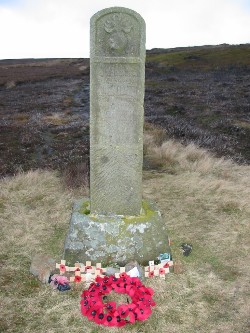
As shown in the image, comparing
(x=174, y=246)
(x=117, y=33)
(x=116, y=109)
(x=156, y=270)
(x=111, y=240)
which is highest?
(x=117, y=33)

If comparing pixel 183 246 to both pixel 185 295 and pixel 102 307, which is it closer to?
pixel 185 295

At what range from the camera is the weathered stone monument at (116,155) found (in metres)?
5.69

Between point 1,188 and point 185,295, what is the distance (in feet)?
21.3

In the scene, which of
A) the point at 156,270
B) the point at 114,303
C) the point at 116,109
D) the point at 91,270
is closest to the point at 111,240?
the point at 91,270

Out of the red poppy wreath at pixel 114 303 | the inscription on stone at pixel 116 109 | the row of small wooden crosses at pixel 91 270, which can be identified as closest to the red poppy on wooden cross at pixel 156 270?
the row of small wooden crosses at pixel 91 270

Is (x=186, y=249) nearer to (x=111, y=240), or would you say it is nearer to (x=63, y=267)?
(x=111, y=240)

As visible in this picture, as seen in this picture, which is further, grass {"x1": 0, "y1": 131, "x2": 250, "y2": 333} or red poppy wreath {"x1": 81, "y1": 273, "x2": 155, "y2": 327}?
grass {"x1": 0, "y1": 131, "x2": 250, "y2": 333}

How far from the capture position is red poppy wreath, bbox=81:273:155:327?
508 centimetres

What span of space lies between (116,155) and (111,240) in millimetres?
1470

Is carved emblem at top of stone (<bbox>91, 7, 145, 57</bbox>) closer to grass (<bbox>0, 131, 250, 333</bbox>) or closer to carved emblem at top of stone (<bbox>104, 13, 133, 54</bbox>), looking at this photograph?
carved emblem at top of stone (<bbox>104, 13, 133, 54</bbox>)

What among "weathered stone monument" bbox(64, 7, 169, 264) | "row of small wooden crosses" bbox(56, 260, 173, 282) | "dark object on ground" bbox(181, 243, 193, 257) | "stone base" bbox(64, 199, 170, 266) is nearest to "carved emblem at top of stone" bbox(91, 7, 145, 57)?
"weathered stone monument" bbox(64, 7, 169, 264)

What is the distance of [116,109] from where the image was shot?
5965 millimetres

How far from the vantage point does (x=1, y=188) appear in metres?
10.3

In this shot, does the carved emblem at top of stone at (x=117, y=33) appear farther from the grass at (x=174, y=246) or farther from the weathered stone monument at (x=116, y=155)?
the grass at (x=174, y=246)
